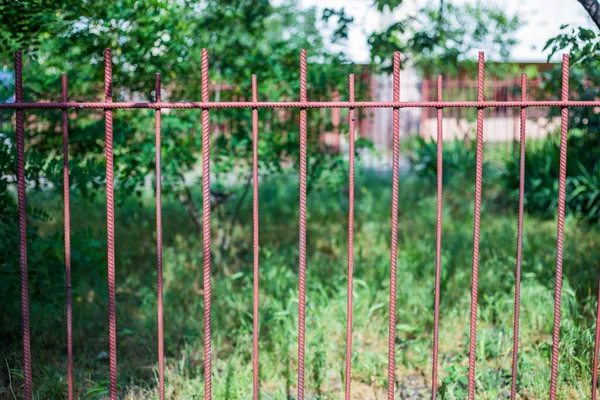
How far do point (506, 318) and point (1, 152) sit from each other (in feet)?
9.61

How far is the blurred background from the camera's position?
11.0 feet

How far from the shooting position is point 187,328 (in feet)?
13.0

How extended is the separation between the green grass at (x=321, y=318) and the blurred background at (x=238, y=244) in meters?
0.02

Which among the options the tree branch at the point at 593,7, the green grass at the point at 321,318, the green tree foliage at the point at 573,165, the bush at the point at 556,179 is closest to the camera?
the tree branch at the point at 593,7

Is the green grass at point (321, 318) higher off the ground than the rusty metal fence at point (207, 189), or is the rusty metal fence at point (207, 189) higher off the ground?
the rusty metal fence at point (207, 189)

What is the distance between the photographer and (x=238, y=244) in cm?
604

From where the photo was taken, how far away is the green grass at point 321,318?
3285 mm

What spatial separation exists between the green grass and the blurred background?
0.05ft

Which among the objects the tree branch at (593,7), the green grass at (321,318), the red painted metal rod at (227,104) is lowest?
the green grass at (321,318)

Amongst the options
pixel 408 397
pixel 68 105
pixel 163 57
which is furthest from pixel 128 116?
pixel 408 397

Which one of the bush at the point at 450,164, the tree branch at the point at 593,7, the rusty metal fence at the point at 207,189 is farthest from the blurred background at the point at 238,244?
the bush at the point at 450,164

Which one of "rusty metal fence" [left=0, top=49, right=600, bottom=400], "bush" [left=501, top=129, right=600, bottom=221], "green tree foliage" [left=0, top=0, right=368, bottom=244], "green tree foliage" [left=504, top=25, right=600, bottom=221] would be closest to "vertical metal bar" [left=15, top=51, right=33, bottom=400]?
"rusty metal fence" [left=0, top=49, right=600, bottom=400]

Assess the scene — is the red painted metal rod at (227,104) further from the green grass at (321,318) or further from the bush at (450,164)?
the bush at (450,164)

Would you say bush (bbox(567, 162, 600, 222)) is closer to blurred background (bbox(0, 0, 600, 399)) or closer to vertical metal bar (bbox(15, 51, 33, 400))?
blurred background (bbox(0, 0, 600, 399))
